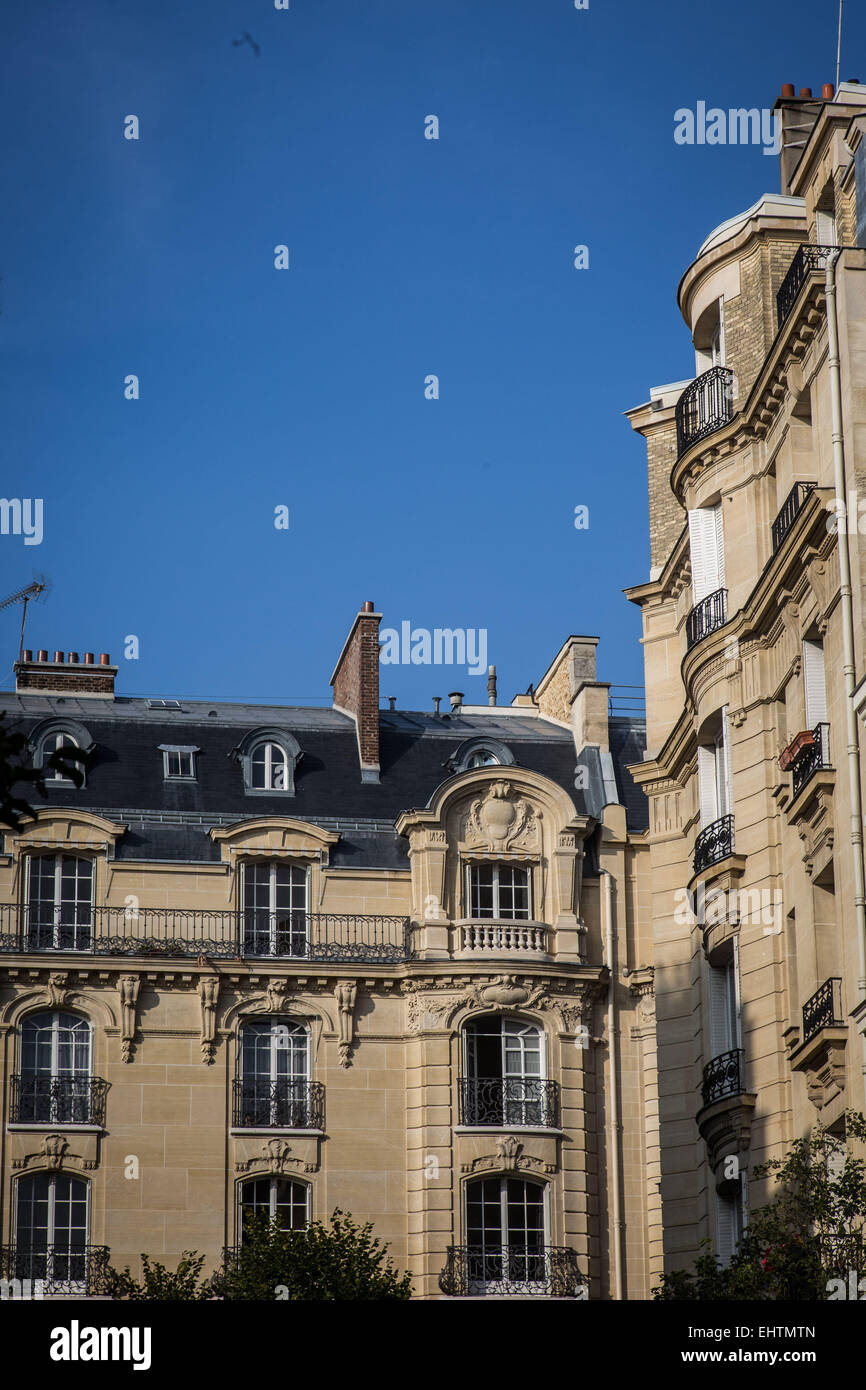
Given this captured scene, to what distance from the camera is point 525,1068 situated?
→ 40.3 metres

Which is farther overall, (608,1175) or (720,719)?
(608,1175)

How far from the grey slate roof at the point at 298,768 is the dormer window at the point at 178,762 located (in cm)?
13

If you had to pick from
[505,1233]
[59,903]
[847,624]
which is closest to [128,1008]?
[59,903]

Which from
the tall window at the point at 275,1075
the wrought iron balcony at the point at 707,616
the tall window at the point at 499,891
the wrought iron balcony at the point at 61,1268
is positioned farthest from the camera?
the tall window at the point at 499,891

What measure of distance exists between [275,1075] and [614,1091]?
20.7 ft

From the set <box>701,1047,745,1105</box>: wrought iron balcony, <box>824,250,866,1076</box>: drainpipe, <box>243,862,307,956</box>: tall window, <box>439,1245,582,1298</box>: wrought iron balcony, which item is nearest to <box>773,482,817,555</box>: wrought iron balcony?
<box>824,250,866,1076</box>: drainpipe

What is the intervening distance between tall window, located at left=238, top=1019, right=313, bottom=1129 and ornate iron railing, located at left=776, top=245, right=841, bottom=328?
17073 mm

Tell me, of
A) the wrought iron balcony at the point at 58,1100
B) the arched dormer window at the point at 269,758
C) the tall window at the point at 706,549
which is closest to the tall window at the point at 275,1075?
the wrought iron balcony at the point at 58,1100

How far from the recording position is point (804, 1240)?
77.0 feet

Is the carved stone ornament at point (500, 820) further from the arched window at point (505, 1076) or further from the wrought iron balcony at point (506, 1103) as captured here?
the wrought iron balcony at point (506, 1103)

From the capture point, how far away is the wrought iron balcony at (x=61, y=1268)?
37375 millimetres
